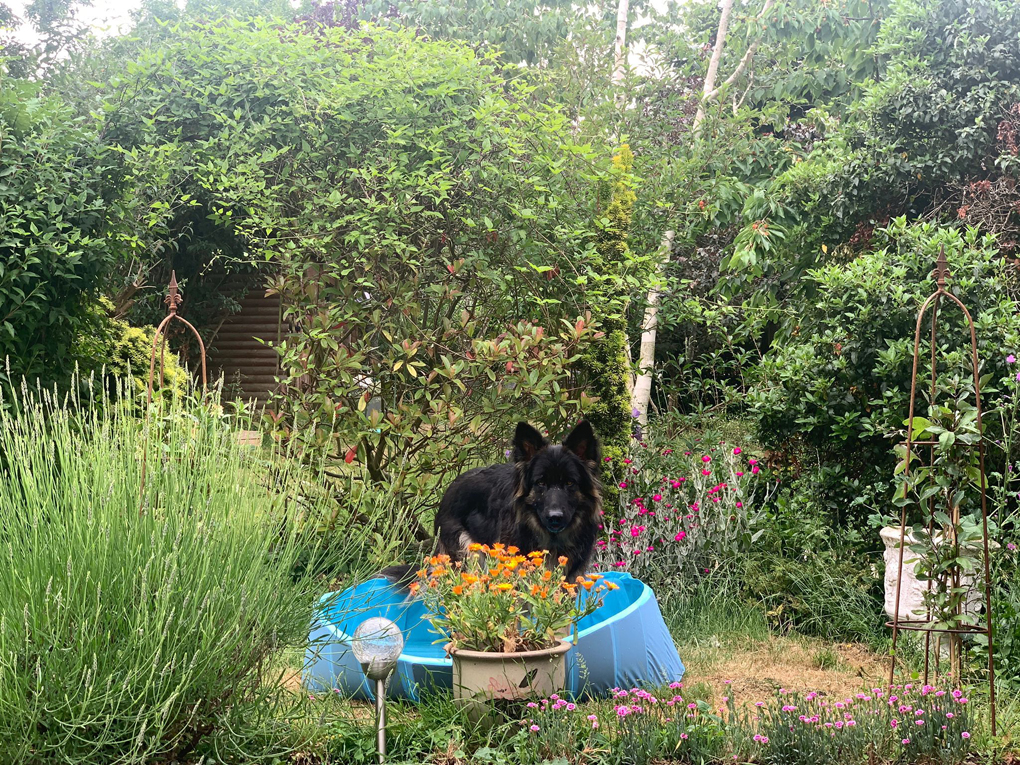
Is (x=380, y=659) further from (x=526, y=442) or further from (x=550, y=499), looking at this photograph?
(x=526, y=442)

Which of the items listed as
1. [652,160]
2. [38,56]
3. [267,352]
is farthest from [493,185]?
[38,56]

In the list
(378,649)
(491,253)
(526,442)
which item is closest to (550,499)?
(526,442)

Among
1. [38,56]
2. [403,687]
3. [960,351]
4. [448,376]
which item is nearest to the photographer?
[403,687]

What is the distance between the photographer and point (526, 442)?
4609 millimetres

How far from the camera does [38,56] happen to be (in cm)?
1530

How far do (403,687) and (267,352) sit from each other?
9049mm

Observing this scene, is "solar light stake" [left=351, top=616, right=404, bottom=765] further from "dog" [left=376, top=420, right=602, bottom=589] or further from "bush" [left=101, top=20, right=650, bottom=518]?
"bush" [left=101, top=20, right=650, bottom=518]

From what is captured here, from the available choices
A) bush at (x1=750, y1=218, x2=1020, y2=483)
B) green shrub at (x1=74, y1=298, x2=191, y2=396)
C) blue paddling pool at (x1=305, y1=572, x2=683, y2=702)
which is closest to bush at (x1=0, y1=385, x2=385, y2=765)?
blue paddling pool at (x1=305, y1=572, x2=683, y2=702)

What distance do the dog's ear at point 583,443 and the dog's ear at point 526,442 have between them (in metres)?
0.13

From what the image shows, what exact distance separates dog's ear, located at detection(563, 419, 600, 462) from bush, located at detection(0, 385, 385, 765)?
5.49 ft

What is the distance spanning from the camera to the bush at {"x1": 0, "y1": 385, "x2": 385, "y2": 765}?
2.65 m

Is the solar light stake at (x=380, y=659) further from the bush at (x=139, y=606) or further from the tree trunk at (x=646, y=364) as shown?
the tree trunk at (x=646, y=364)

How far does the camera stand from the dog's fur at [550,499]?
15.1 feet

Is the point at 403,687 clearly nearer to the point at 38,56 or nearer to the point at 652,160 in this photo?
the point at 652,160
